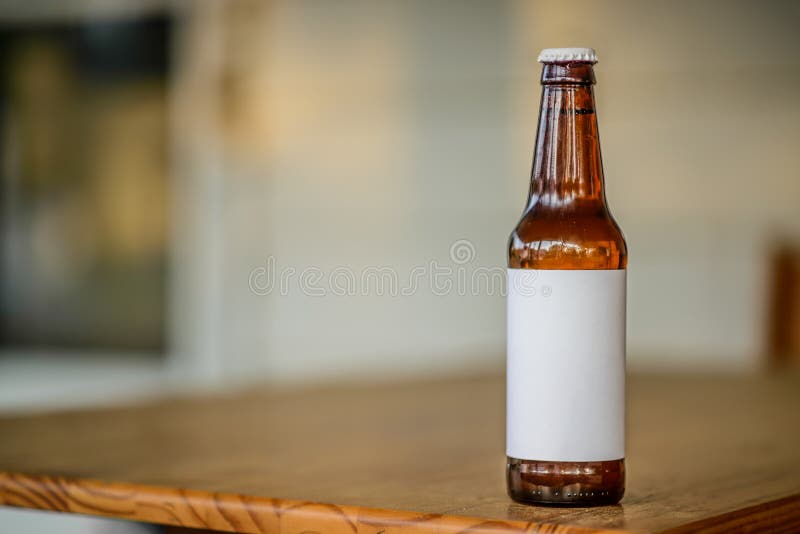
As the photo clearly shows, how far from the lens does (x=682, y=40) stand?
3498mm

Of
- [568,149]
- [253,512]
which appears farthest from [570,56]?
[253,512]

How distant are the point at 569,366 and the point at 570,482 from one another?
65 millimetres

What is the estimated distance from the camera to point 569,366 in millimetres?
658

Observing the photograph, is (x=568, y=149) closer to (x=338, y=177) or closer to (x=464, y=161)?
(x=464, y=161)

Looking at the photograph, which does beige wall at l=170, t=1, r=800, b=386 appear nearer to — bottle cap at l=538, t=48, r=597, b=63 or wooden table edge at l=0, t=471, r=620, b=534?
wooden table edge at l=0, t=471, r=620, b=534

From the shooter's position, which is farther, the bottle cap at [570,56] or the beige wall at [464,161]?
the beige wall at [464,161]

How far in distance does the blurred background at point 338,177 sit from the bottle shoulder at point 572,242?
2562 millimetres

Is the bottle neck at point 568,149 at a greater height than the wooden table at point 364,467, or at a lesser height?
greater

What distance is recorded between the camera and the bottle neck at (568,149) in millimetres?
665

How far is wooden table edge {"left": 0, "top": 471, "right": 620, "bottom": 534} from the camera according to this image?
2.12ft

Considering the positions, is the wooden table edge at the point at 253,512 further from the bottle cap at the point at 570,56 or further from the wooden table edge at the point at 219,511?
the bottle cap at the point at 570,56

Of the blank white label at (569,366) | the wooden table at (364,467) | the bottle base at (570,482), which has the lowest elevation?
the wooden table at (364,467)

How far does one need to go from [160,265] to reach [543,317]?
389 cm

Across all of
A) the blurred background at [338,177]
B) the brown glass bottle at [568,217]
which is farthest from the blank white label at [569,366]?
the blurred background at [338,177]
